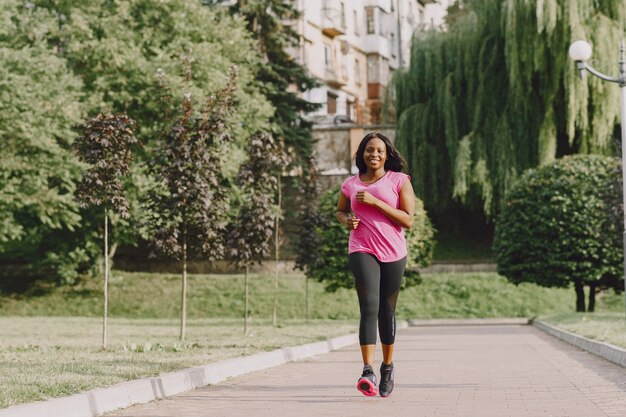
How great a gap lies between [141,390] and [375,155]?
2.77 meters

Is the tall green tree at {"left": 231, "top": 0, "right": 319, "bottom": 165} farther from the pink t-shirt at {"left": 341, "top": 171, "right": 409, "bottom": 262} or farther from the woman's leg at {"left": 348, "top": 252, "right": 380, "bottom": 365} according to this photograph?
the woman's leg at {"left": 348, "top": 252, "right": 380, "bottom": 365}

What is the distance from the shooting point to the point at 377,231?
8.82m

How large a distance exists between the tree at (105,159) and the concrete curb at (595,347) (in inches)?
282

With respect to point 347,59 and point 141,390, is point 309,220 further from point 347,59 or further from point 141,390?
point 347,59

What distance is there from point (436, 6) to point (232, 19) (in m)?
38.8

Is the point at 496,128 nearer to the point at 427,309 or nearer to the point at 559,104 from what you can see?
the point at 559,104

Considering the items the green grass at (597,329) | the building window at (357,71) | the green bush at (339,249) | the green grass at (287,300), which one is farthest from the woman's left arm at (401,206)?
the building window at (357,71)

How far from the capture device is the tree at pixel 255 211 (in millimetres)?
22281

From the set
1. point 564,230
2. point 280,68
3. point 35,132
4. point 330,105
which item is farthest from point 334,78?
point 35,132

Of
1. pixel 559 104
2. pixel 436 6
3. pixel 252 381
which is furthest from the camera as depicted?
pixel 436 6

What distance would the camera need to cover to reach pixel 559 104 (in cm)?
3588

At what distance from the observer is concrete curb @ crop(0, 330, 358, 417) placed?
24.4 feet

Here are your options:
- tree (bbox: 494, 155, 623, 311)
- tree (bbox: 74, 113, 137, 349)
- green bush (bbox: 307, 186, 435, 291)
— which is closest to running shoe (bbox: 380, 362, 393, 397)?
tree (bbox: 74, 113, 137, 349)

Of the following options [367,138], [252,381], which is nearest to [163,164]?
[252,381]
